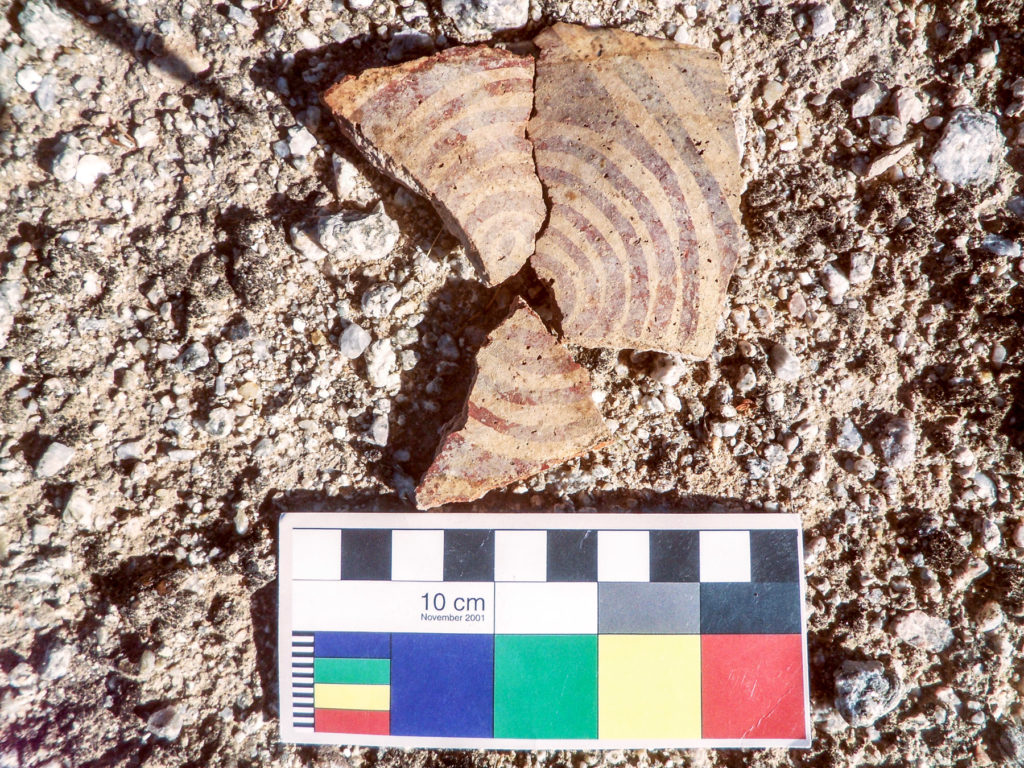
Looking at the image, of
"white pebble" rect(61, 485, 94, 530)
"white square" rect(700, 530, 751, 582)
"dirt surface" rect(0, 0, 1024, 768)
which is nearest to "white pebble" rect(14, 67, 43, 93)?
"dirt surface" rect(0, 0, 1024, 768)

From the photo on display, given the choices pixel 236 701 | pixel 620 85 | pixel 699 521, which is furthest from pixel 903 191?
pixel 236 701

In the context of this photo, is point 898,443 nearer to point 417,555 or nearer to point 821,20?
point 821,20

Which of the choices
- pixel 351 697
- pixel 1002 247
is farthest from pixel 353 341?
pixel 1002 247

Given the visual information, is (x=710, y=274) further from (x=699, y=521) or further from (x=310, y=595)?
(x=310, y=595)

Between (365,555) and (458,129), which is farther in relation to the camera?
(365,555)

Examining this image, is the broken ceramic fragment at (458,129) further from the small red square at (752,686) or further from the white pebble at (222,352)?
the small red square at (752,686)

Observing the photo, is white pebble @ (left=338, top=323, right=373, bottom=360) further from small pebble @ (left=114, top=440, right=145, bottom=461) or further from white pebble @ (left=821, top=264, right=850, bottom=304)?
white pebble @ (left=821, top=264, right=850, bottom=304)

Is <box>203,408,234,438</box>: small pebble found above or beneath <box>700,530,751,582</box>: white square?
above
